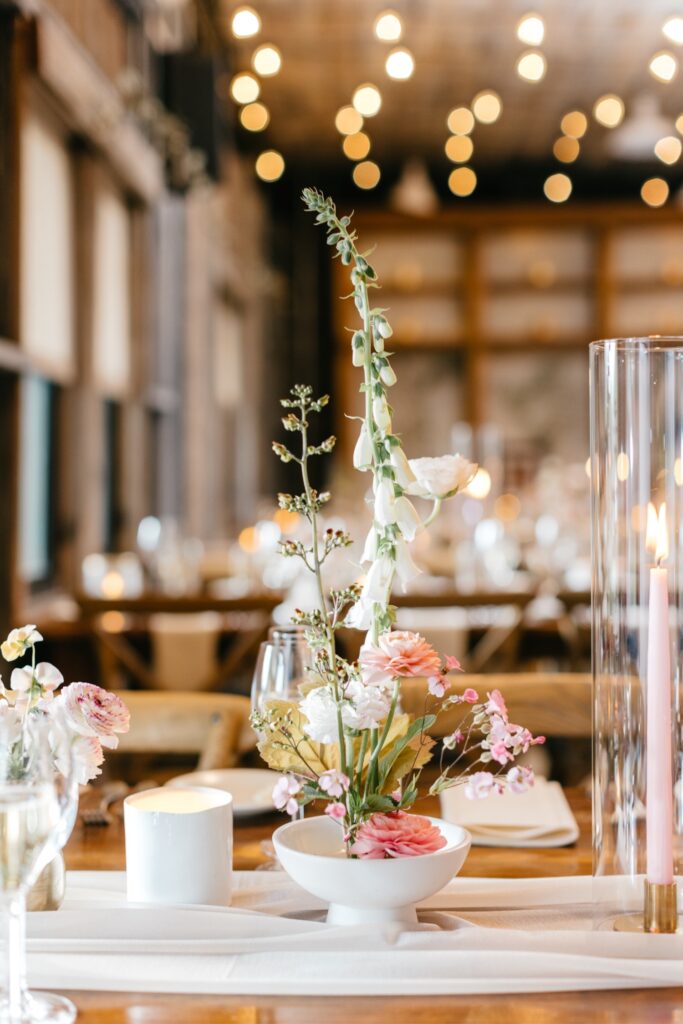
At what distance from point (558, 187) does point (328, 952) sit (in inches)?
351

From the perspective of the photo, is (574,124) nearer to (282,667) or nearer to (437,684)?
(282,667)

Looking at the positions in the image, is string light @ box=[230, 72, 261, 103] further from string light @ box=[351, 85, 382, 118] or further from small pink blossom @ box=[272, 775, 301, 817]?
small pink blossom @ box=[272, 775, 301, 817]

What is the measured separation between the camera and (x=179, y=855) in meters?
1.05

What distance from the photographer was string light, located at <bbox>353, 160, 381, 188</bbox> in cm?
928

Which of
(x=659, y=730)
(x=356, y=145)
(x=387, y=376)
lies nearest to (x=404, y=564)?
(x=387, y=376)

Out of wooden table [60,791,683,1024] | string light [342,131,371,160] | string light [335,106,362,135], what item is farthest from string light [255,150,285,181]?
wooden table [60,791,683,1024]

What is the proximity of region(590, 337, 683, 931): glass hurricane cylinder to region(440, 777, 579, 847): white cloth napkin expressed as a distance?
297mm

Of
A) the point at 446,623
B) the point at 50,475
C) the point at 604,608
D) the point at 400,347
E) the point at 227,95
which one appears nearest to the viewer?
the point at 604,608

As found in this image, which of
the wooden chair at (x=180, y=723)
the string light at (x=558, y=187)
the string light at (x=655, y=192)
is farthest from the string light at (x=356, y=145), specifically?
the wooden chair at (x=180, y=723)

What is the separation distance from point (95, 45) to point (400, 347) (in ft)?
16.7

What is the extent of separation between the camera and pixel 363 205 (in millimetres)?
9438

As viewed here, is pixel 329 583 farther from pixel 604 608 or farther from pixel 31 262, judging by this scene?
pixel 604 608

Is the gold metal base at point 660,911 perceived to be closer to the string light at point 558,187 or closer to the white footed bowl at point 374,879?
the white footed bowl at point 374,879

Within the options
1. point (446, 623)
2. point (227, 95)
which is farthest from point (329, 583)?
point (227, 95)
